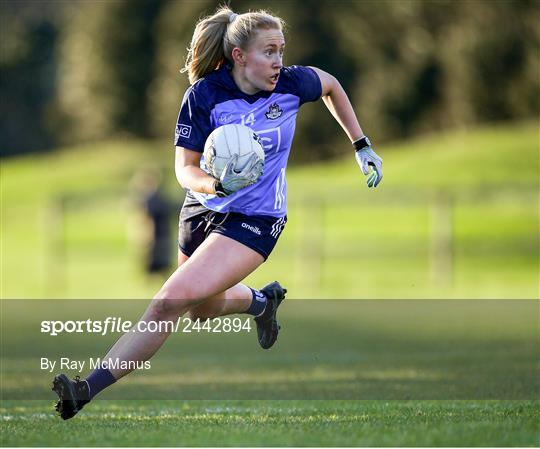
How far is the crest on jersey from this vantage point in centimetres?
665

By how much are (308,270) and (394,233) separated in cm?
611

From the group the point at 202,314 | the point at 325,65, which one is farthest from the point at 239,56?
the point at 325,65

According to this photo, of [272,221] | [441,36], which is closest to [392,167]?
[441,36]

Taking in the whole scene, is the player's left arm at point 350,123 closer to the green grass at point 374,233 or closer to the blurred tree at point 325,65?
the green grass at point 374,233

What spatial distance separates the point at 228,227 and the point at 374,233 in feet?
74.4

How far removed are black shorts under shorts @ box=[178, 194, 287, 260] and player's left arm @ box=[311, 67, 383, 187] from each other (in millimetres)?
630

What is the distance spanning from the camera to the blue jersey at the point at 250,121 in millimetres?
6516

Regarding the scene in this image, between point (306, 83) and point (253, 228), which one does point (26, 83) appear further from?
point (253, 228)

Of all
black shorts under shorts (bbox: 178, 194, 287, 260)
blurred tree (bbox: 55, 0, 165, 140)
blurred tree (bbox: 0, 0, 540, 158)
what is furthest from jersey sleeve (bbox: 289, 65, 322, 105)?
blurred tree (bbox: 55, 0, 165, 140)

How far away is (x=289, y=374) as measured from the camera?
31.0 ft

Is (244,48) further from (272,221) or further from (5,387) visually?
(5,387)

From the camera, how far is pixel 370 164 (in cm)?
706

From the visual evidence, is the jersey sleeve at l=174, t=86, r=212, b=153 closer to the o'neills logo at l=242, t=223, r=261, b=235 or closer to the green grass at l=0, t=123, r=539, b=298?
the o'neills logo at l=242, t=223, r=261, b=235

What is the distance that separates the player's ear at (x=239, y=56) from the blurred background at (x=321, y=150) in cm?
705
